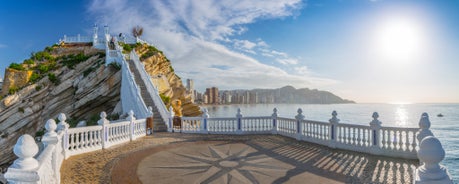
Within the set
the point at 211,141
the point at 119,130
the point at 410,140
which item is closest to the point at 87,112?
the point at 119,130

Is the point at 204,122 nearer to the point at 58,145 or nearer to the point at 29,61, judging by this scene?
the point at 58,145

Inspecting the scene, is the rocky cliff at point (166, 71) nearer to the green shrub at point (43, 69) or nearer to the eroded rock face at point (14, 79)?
the green shrub at point (43, 69)

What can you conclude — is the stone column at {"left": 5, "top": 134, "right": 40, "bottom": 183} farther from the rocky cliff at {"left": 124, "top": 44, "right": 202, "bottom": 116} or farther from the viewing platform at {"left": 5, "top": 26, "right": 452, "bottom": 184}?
the rocky cliff at {"left": 124, "top": 44, "right": 202, "bottom": 116}

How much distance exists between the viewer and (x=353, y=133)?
848cm

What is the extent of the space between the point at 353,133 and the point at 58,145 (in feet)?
29.6

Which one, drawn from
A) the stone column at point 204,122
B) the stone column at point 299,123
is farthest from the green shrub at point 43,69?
the stone column at point 299,123

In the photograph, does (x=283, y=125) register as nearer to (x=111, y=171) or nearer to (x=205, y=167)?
(x=205, y=167)

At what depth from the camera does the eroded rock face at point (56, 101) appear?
2219cm

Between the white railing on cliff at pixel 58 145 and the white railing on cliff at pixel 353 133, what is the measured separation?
347 centimetres

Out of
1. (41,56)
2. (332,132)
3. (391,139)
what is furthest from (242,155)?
(41,56)

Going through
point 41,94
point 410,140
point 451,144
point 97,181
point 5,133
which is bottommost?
point 451,144

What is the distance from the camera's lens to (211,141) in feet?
35.2

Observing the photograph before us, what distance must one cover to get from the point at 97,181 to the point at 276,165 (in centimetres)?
462

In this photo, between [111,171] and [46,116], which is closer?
[111,171]
